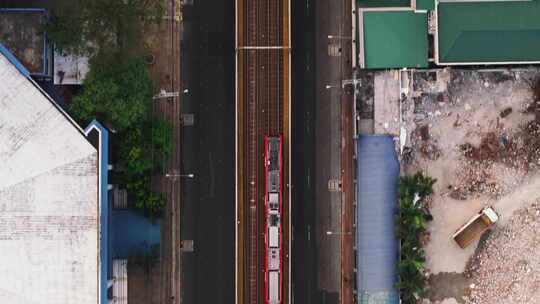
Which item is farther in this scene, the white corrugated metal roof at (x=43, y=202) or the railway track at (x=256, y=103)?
the railway track at (x=256, y=103)

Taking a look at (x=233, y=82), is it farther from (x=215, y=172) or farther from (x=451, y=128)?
(x=451, y=128)

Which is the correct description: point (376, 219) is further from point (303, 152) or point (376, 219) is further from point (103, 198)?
point (103, 198)

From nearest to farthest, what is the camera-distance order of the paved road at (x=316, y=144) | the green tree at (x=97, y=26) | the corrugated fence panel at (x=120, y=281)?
the green tree at (x=97, y=26)
the corrugated fence panel at (x=120, y=281)
the paved road at (x=316, y=144)

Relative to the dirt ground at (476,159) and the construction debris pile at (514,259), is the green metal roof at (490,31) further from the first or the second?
the construction debris pile at (514,259)

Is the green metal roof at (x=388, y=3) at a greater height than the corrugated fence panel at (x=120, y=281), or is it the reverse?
the green metal roof at (x=388, y=3)

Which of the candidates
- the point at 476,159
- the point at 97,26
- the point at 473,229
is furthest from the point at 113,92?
the point at 473,229

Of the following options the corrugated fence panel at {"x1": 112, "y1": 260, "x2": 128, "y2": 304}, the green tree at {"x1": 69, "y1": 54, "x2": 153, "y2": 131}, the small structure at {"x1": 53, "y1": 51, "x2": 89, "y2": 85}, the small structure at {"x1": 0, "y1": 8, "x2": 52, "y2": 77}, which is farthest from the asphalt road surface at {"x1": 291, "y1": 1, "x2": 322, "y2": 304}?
the small structure at {"x1": 0, "y1": 8, "x2": 52, "y2": 77}

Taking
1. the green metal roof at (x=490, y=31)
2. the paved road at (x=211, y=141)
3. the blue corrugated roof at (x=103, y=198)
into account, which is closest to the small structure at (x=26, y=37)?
the blue corrugated roof at (x=103, y=198)
